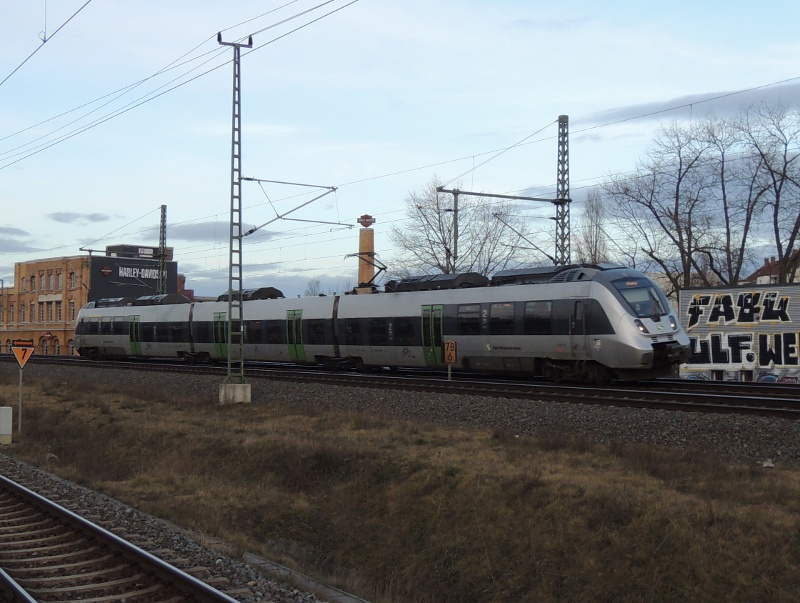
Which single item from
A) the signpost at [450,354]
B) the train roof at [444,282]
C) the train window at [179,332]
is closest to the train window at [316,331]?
the train roof at [444,282]

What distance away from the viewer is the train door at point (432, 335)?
2691 cm

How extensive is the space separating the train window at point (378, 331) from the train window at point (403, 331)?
0.53 meters

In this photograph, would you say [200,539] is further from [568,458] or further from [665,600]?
[568,458]

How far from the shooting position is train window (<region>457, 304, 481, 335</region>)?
25397 millimetres

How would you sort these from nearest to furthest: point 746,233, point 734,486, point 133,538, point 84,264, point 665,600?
point 665,600, point 133,538, point 734,486, point 746,233, point 84,264

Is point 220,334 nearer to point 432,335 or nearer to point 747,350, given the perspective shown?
point 432,335

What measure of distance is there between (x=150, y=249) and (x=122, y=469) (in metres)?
92.0

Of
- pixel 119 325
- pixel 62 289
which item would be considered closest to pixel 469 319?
pixel 119 325

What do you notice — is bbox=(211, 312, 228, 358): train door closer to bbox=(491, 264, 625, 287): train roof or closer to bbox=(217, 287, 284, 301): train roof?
bbox=(217, 287, 284, 301): train roof

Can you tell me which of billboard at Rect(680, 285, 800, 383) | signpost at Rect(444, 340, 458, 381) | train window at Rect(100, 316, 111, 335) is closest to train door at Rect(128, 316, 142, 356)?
train window at Rect(100, 316, 111, 335)

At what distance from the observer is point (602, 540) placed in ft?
33.5

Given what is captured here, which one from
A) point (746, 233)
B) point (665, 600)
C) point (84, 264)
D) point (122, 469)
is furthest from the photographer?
point (84, 264)

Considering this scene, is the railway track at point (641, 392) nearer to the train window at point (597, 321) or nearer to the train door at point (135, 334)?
the train window at point (597, 321)

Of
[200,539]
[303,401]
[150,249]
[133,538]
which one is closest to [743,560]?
[200,539]
